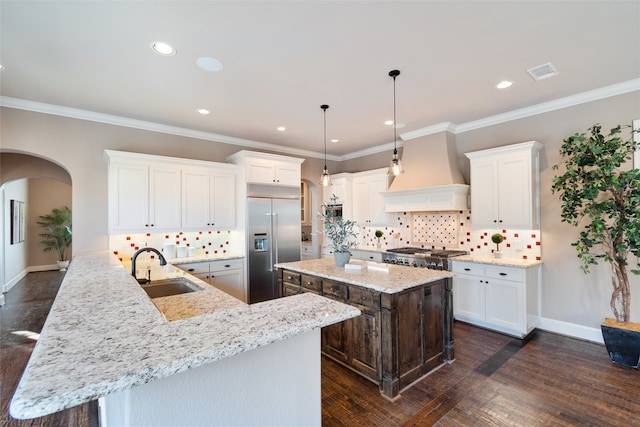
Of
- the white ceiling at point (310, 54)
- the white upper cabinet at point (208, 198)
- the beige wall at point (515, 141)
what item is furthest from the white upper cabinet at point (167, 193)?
the white ceiling at point (310, 54)

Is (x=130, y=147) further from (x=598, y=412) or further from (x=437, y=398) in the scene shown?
(x=598, y=412)

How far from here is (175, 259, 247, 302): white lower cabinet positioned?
4227 mm

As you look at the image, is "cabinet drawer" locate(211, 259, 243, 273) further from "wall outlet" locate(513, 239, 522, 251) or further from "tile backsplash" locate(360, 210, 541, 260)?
"wall outlet" locate(513, 239, 522, 251)

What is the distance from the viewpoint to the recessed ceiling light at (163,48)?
2408 mm

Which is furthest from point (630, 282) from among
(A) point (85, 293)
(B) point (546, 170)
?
(A) point (85, 293)

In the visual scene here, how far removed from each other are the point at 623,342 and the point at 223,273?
183 inches

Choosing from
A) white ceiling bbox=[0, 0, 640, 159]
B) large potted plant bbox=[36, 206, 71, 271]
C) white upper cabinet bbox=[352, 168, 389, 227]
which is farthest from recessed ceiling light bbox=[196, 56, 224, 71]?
large potted plant bbox=[36, 206, 71, 271]

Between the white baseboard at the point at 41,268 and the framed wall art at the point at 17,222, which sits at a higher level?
the framed wall art at the point at 17,222

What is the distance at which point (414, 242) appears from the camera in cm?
527

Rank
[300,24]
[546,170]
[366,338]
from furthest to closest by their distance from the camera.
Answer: [546,170] → [366,338] → [300,24]

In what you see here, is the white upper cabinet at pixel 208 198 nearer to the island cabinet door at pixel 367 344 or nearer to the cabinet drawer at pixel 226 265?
the cabinet drawer at pixel 226 265

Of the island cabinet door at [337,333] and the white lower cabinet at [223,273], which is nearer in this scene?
the island cabinet door at [337,333]

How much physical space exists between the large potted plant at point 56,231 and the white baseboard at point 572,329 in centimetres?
1113

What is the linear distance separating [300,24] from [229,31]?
1.80ft
